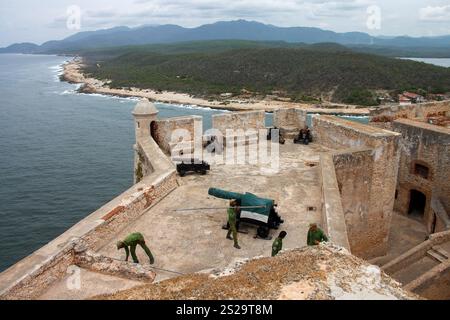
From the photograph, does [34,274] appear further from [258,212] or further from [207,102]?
[207,102]

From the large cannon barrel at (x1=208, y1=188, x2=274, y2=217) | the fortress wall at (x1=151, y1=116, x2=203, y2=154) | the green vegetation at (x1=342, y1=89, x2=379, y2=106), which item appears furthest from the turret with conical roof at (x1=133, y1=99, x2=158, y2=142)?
the green vegetation at (x1=342, y1=89, x2=379, y2=106)

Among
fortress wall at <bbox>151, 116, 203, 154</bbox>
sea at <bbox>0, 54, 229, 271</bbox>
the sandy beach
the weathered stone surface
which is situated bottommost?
sea at <bbox>0, 54, 229, 271</bbox>

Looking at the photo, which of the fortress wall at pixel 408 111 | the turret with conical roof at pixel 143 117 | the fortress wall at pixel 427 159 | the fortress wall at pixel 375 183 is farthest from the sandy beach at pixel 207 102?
the fortress wall at pixel 375 183

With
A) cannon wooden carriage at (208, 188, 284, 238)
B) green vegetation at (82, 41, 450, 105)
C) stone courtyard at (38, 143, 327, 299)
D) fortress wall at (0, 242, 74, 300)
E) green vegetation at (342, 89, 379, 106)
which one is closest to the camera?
fortress wall at (0, 242, 74, 300)

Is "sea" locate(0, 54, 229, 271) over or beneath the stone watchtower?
beneath

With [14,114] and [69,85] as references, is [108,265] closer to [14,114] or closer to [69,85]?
[14,114]

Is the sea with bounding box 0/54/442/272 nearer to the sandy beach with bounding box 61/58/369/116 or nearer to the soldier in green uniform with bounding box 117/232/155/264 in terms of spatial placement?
the sandy beach with bounding box 61/58/369/116

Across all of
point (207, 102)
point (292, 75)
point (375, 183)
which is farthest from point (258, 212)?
point (292, 75)

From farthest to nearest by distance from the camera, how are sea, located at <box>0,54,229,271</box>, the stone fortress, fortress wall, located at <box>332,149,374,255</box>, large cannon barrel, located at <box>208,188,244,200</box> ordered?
1. sea, located at <box>0,54,229,271</box>
2. fortress wall, located at <box>332,149,374,255</box>
3. large cannon barrel, located at <box>208,188,244,200</box>
4. the stone fortress
